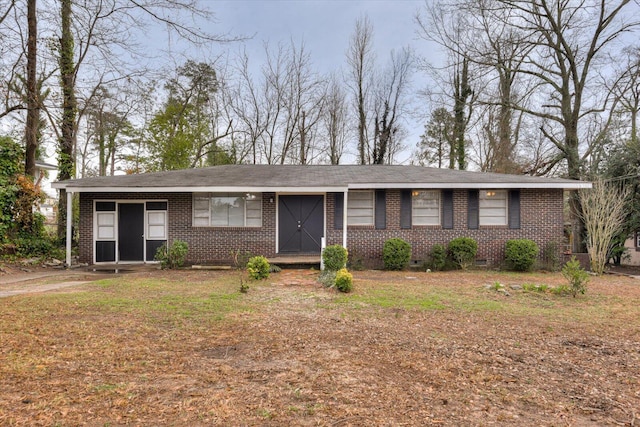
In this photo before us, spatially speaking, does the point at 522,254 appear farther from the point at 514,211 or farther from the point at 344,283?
the point at 344,283

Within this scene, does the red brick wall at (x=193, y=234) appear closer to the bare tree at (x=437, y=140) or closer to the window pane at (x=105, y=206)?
the window pane at (x=105, y=206)

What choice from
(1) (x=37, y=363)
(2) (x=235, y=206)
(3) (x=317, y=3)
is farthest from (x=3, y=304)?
(3) (x=317, y=3)

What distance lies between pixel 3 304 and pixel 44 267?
5884 mm

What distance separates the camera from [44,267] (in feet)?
35.3

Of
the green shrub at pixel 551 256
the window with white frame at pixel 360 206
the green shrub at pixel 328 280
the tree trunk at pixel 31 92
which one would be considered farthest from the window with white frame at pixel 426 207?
the tree trunk at pixel 31 92

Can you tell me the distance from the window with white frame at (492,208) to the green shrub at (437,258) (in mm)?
1833

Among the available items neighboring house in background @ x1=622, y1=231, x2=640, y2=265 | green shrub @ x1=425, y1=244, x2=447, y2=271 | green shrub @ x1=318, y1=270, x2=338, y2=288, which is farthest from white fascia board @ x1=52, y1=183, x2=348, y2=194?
neighboring house in background @ x1=622, y1=231, x2=640, y2=265

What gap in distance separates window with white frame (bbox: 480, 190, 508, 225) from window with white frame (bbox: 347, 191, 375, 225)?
3.71 metres

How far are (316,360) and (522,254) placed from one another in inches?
375

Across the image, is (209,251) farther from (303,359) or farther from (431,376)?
(431,376)

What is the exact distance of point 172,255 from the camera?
1062 centimetres

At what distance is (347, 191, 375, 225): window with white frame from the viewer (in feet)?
38.4

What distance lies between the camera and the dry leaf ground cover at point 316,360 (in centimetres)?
271

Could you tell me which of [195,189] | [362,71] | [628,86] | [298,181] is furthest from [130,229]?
[628,86]
